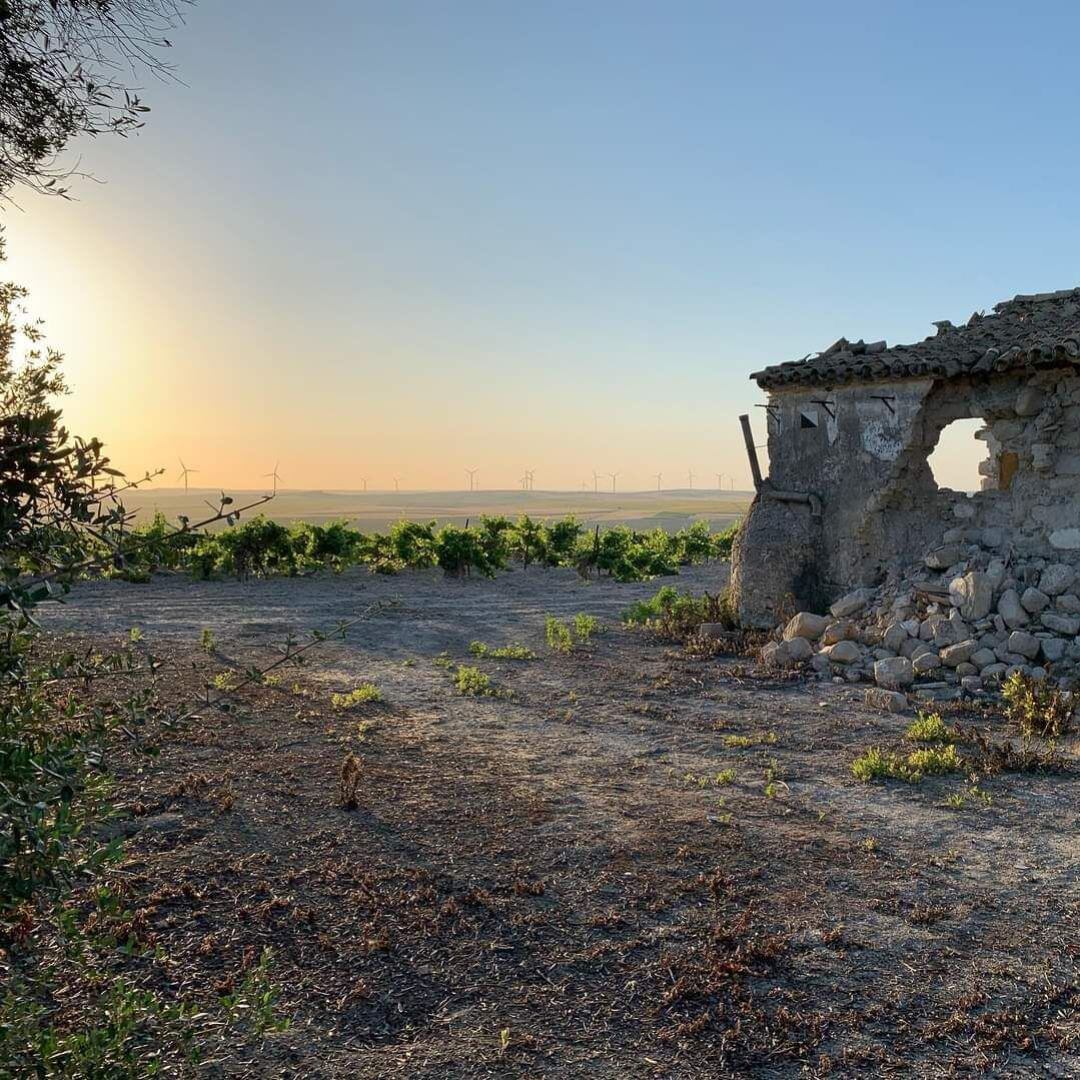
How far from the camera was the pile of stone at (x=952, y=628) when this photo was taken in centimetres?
1036

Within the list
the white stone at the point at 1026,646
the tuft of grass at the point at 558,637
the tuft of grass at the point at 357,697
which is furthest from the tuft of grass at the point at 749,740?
the tuft of grass at the point at 558,637

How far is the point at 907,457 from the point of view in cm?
1181

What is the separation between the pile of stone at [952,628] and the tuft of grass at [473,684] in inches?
140

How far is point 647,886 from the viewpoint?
540 cm

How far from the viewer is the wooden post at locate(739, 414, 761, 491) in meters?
13.6

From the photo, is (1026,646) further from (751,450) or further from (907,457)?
(751,450)

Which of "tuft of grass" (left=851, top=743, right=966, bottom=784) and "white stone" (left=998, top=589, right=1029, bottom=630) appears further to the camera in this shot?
"white stone" (left=998, top=589, right=1029, bottom=630)

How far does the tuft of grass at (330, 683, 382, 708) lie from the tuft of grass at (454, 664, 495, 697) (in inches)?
36.4

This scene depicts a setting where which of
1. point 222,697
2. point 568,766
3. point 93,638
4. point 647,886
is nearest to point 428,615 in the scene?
point 93,638

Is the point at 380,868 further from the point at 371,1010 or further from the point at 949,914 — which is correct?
the point at 949,914

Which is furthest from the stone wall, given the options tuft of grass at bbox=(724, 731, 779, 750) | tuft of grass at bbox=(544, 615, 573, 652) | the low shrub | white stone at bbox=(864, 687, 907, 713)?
tuft of grass at bbox=(724, 731, 779, 750)

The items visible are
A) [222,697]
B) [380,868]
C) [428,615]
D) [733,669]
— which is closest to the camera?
[380,868]

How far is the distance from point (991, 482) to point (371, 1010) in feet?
36.5

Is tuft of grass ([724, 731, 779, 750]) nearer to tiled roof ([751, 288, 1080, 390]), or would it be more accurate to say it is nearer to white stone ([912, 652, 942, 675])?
white stone ([912, 652, 942, 675])
